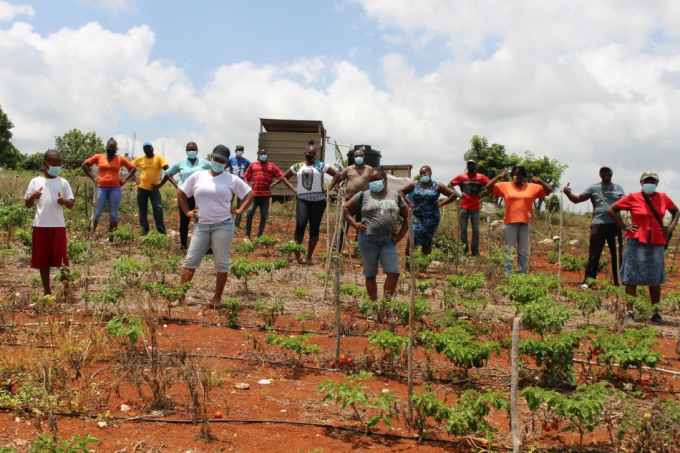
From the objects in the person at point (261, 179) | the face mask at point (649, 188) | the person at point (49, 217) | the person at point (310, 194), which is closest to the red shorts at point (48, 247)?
the person at point (49, 217)

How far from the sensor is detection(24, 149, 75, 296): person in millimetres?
5188

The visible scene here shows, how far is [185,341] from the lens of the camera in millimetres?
4641

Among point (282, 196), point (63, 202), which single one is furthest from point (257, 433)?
point (282, 196)

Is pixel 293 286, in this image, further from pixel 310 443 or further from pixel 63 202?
pixel 310 443

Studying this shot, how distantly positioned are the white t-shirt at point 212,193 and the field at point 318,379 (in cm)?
75

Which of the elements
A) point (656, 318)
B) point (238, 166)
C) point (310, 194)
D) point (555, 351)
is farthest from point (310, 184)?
point (555, 351)

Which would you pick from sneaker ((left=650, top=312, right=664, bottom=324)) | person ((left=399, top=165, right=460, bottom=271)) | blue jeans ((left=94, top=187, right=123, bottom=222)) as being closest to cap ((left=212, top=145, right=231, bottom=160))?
person ((left=399, top=165, right=460, bottom=271))

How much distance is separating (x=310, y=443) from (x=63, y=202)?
140 inches

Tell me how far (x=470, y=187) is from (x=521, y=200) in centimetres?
188

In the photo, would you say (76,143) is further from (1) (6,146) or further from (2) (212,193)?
(2) (212,193)

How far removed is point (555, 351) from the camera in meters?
3.49

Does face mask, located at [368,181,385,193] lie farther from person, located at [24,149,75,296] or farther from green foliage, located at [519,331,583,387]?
person, located at [24,149,75,296]

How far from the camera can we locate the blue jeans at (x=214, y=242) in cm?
533

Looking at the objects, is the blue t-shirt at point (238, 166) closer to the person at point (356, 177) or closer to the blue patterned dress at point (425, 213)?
the person at point (356, 177)
